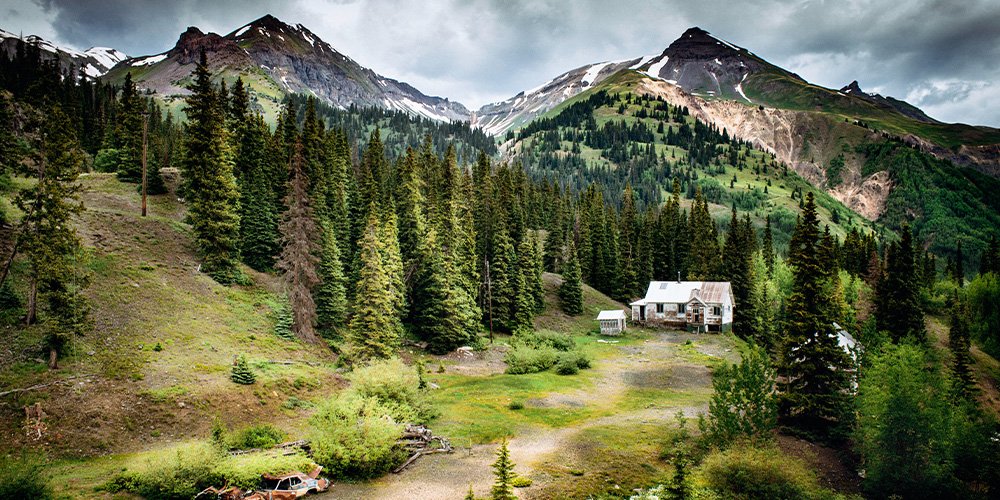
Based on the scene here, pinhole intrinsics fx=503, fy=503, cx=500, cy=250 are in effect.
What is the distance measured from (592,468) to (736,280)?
211 feet

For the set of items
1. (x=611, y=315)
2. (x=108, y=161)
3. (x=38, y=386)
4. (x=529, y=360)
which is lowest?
(x=529, y=360)

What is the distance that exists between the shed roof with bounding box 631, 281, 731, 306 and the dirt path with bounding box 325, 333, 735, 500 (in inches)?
890

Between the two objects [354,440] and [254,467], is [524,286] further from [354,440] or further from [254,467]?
[254,467]

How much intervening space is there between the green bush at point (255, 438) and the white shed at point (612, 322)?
5254 centimetres

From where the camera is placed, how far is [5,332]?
90.8 feet

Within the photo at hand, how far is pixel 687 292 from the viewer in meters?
77.2

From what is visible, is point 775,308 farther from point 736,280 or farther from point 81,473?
point 81,473

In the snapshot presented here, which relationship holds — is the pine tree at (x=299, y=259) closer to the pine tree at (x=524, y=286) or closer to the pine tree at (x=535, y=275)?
the pine tree at (x=524, y=286)

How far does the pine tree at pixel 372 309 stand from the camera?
141ft

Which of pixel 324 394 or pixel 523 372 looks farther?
pixel 523 372

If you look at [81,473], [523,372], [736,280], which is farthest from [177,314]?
[736,280]

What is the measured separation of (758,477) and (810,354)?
482 inches

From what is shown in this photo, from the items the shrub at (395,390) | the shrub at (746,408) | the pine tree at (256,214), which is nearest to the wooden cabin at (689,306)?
the shrub at (746,408)

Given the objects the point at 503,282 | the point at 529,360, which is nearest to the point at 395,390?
the point at 529,360
